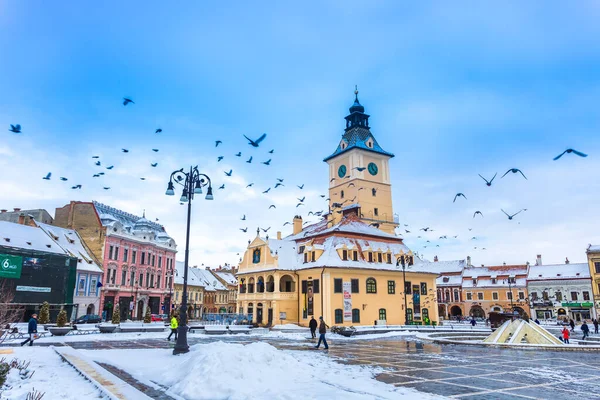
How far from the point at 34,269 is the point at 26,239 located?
3.63 metres

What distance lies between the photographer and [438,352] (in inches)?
888

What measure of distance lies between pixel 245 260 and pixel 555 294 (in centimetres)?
5251

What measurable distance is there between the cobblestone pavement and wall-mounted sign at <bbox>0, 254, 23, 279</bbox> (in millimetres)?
35744

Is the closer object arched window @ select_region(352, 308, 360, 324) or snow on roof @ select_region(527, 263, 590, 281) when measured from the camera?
arched window @ select_region(352, 308, 360, 324)

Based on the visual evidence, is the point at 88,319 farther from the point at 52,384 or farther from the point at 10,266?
the point at 52,384

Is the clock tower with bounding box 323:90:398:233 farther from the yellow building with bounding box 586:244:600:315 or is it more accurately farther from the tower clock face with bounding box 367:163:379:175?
the yellow building with bounding box 586:244:600:315

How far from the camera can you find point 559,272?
2886 inches

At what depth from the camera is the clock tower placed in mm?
68312

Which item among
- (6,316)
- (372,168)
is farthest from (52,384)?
(372,168)

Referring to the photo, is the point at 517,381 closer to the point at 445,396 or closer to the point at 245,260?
the point at 445,396

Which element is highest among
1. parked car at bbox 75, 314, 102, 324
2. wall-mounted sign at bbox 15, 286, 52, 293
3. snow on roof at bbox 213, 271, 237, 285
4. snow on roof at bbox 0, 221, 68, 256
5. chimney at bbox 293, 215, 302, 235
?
chimney at bbox 293, 215, 302, 235

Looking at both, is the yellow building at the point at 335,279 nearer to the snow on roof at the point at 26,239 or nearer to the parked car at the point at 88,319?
the parked car at the point at 88,319

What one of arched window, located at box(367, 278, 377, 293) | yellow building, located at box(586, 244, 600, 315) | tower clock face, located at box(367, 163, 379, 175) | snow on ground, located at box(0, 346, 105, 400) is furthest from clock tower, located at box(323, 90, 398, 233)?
snow on ground, located at box(0, 346, 105, 400)

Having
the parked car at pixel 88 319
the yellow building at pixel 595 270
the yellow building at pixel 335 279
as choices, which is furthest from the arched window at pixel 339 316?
the yellow building at pixel 595 270
